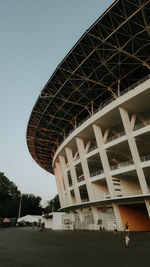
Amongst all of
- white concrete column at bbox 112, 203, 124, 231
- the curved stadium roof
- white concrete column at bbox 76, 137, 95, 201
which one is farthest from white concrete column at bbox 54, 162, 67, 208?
white concrete column at bbox 112, 203, 124, 231

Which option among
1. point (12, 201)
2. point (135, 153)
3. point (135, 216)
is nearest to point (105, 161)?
point (135, 153)

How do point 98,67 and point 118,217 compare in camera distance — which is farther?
point 118,217

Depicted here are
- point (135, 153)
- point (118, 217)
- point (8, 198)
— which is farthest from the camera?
point (8, 198)

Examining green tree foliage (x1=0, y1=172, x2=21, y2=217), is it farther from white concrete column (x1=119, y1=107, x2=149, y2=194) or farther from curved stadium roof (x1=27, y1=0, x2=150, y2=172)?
white concrete column (x1=119, y1=107, x2=149, y2=194)

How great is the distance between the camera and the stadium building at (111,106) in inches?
799

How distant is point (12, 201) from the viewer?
80.6 meters

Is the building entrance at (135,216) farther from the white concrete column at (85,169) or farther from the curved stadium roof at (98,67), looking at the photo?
the curved stadium roof at (98,67)

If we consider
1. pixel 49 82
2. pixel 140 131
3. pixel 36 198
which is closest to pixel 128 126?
pixel 140 131

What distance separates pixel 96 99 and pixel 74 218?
71.0 ft

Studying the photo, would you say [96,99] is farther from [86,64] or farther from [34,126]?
[34,126]

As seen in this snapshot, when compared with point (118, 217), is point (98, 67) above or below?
above

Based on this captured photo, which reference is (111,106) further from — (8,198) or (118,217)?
(8,198)

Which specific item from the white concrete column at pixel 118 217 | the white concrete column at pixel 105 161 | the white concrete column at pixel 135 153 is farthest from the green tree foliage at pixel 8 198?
the white concrete column at pixel 135 153

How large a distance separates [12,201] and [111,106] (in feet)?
236
